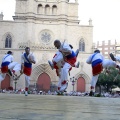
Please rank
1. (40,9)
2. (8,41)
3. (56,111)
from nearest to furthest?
(56,111) < (8,41) < (40,9)

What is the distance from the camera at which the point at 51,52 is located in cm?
3859

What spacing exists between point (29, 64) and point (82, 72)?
2842 cm

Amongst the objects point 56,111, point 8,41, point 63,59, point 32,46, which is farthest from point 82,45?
point 56,111

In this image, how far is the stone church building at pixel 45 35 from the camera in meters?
38.6

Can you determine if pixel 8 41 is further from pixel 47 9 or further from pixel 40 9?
pixel 47 9

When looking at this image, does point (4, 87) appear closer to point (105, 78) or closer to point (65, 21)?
point (65, 21)

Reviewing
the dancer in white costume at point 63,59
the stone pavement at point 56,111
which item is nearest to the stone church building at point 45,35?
the dancer in white costume at point 63,59

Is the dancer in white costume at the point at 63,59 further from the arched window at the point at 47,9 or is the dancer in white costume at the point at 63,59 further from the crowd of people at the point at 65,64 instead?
the arched window at the point at 47,9

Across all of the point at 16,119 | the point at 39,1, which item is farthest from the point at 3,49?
the point at 16,119

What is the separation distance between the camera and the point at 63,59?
8.62 metres

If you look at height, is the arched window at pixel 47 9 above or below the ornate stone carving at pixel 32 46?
above

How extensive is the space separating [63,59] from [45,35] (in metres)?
32.0

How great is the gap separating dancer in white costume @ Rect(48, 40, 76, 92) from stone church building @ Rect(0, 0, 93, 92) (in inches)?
1115

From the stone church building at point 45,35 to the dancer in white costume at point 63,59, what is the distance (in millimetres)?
28321
